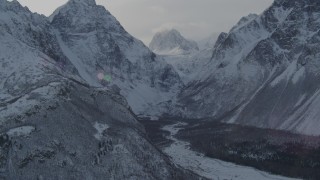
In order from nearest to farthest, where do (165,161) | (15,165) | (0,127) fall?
(15,165), (0,127), (165,161)

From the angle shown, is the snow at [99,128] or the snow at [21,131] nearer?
the snow at [21,131]

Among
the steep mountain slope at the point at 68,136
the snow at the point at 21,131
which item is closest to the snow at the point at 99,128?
the steep mountain slope at the point at 68,136

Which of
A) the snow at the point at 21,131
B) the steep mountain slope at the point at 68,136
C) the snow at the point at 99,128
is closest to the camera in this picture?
the steep mountain slope at the point at 68,136

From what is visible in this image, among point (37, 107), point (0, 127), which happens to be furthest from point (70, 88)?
point (0, 127)

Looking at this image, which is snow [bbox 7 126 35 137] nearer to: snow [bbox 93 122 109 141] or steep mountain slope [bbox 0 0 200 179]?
steep mountain slope [bbox 0 0 200 179]

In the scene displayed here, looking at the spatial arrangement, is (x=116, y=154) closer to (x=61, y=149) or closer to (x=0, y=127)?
(x=61, y=149)

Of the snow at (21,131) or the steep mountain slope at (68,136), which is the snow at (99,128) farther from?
the snow at (21,131)

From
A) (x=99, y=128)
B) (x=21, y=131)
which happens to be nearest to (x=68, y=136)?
(x=99, y=128)
